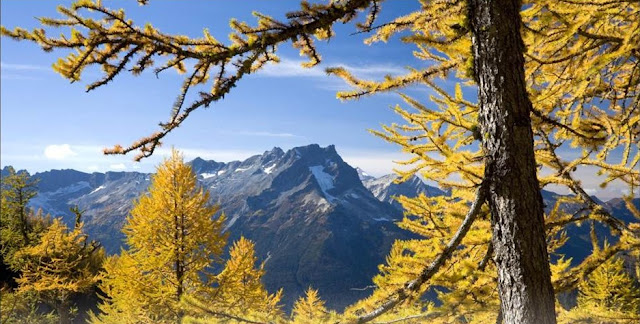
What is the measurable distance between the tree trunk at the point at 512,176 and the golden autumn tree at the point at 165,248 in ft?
34.7

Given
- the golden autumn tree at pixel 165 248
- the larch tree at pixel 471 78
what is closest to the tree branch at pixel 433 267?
the larch tree at pixel 471 78

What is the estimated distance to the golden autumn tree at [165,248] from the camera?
12109 millimetres

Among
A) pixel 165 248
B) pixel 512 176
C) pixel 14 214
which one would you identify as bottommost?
pixel 165 248

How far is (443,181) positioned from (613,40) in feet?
5.50

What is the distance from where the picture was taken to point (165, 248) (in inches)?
485

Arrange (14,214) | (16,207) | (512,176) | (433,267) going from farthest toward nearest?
(14,214) → (16,207) → (433,267) → (512,176)

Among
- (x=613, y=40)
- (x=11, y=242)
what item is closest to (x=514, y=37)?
(x=613, y=40)

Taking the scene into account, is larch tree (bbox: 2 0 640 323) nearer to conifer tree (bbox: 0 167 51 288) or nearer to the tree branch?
the tree branch

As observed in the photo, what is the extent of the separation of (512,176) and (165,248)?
11.3 meters

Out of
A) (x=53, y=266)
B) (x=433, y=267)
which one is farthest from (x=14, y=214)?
(x=433, y=267)

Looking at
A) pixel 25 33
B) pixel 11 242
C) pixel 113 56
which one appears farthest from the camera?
pixel 11 242

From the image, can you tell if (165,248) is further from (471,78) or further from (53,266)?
(53,266)

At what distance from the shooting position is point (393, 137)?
13.3ft

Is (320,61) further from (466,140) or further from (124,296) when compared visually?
(124,296)
